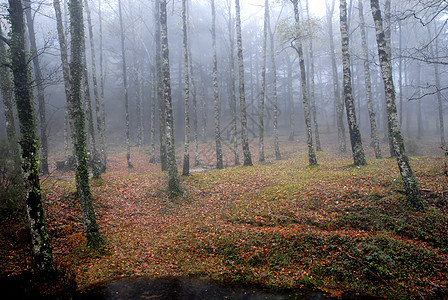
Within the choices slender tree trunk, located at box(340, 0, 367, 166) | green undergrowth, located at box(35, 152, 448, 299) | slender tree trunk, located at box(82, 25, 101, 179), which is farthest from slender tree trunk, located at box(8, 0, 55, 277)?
slender tree trunk, located at box(340, 0, 367, 166)

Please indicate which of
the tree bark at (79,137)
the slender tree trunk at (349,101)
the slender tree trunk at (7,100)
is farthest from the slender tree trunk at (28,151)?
the slender tree trunk at (349,101)

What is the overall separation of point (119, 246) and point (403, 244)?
9.09 metres

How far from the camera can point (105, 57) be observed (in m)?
41.3

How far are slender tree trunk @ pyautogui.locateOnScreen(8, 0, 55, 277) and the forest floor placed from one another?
73 cm

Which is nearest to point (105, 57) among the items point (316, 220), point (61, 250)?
point (61, 250)

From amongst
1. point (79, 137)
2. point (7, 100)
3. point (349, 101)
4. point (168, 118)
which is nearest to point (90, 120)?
point (7, 100)

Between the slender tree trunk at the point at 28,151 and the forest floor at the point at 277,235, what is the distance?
2.39 ft

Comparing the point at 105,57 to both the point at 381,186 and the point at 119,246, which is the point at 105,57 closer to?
the point at 119,246

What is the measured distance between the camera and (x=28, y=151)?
21.4ft

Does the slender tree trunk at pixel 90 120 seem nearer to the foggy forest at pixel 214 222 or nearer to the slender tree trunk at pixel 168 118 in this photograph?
the foggy forest at pixel 214 222

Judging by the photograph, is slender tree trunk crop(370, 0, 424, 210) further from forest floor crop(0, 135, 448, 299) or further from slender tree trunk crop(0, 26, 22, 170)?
slender tree trunk crop(0, 26, 22, 170)

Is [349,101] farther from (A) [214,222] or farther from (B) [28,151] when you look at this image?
(B) [28,151]

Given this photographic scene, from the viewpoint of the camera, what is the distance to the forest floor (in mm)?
6961

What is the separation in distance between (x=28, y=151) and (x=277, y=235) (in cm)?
769
